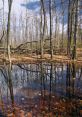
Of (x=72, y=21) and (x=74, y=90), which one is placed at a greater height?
(x=72, y=21)

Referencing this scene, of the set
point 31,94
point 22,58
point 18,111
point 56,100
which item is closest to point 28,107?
point 18,111

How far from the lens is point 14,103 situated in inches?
381

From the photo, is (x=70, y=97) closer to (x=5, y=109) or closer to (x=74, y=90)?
(x=74, y=90)

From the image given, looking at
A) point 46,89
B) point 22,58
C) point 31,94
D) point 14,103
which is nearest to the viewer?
point 14,103

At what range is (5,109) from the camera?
900cm

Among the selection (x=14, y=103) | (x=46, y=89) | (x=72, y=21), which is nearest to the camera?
(x=14, y=103)

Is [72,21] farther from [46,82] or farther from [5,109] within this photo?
[5,109]

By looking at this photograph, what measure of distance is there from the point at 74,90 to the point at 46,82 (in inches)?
97.9

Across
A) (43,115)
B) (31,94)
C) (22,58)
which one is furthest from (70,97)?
(22,58)

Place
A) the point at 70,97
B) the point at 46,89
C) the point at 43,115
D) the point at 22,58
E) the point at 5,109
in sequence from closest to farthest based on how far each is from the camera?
the point at 43,115, the point at 5,109, the point at 70,97, the point at 46,89, the point at 22,58

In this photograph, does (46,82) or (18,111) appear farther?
(46,82)

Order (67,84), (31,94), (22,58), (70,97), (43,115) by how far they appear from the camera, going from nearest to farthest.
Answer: (43,115) < (70,97) < (31,94) < (67,84) < (22,58)

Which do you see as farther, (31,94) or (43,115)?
(31,94)

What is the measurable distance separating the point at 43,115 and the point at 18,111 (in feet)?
3.21
